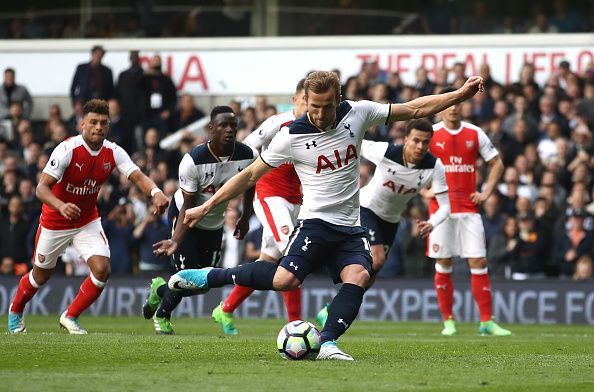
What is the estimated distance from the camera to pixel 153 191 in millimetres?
13633

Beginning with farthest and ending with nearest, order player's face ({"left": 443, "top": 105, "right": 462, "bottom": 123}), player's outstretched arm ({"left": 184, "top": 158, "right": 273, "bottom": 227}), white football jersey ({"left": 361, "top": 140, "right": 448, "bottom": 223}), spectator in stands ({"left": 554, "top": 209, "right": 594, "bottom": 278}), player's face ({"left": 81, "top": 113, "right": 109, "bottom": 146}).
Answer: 1. spectator in stands ({"left": 554, "top": 209, "right": 594, "bottom": 278})
2. player's face ({"left": 443, "top": 105, "right": 462, "bottom": 123})
3. white football jersey ({"left": 361, "top": 140, "right": 448, "bottom": 223})
4. player's face ({"left": 81, "top": 113, "right": 109, "bottom": 146})
5. player's outstretched arm ({"left": 184, "top": 158, "right": 273, "bottom": 227})

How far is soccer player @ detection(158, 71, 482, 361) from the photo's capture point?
1077 cm

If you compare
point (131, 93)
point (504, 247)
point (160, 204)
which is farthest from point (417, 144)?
point (131, 93)

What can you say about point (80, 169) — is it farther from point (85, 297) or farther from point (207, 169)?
point (85, 297)

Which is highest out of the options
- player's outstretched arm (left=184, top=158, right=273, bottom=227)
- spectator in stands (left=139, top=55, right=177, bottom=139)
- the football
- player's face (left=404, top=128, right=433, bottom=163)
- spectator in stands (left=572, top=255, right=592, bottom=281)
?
spectator in stands (left=139, top=55, right=177, bottom=139)

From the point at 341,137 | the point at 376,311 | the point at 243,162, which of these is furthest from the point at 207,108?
the point at 341,137

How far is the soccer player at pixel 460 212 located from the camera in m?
16.5

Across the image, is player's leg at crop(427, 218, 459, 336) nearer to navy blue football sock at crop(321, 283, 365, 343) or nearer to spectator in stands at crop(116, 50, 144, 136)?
navy blue football sock at crop(321, 283, 365, 343)

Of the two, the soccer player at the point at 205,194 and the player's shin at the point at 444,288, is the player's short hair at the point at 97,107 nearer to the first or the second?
the soccer player at the point at 205,194

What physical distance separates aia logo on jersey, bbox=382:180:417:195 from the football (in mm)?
5056

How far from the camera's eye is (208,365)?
400 inches

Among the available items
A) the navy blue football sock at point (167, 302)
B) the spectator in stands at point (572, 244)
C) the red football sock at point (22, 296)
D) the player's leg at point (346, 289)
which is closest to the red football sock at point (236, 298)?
the navy blue football sock at point (167, 302)

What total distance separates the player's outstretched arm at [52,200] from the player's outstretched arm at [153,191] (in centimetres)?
78

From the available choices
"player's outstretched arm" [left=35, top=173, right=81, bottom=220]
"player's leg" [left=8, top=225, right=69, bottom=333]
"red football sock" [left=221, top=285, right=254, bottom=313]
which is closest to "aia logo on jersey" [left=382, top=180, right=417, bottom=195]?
"red football sock" [left=221, top=285, right=254, bottom=313]
